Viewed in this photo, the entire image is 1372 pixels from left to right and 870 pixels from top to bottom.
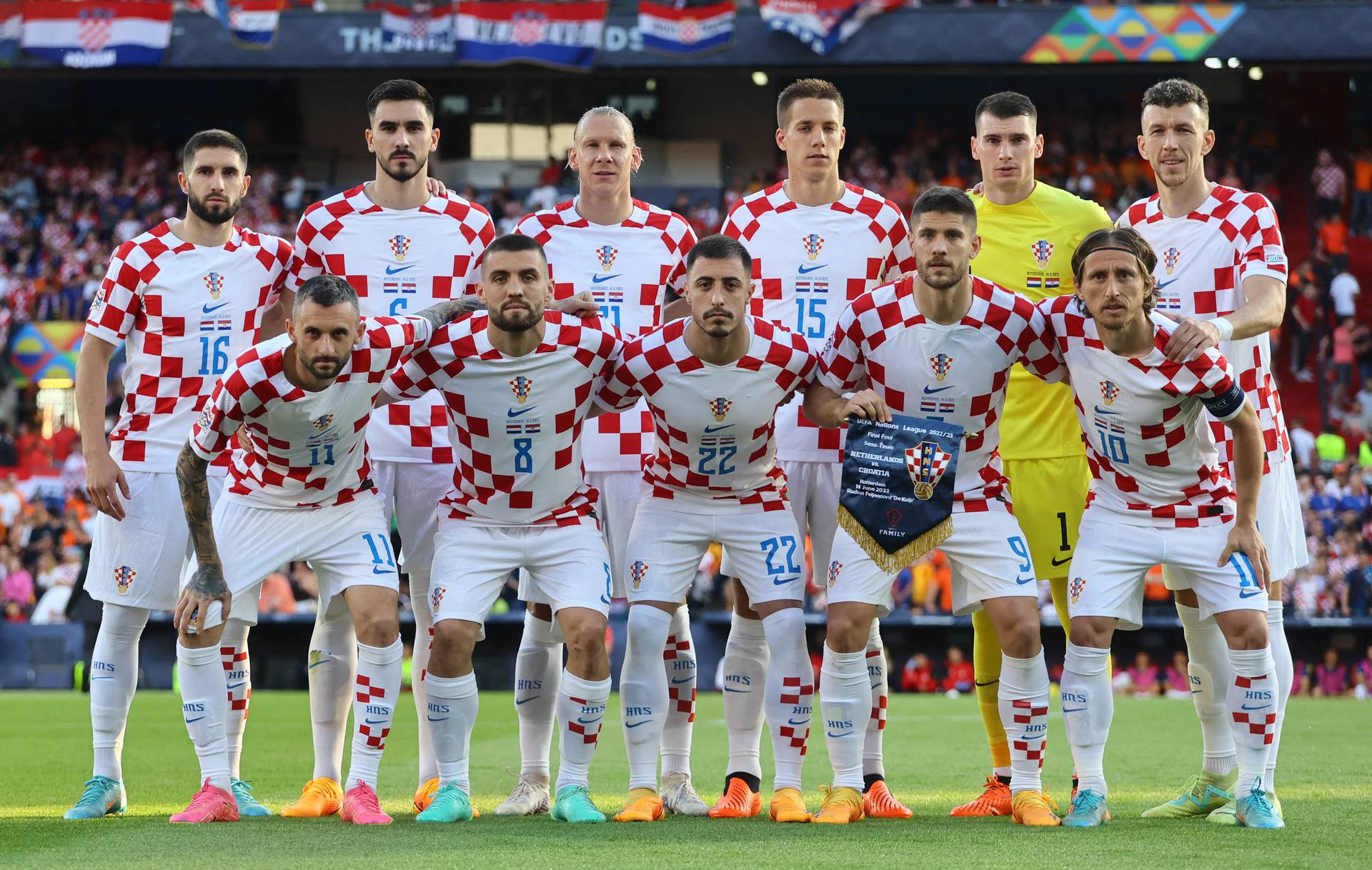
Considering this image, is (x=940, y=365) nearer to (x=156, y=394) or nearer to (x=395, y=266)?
(x=395, y=266)

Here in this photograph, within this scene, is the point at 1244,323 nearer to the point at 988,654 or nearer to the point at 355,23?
the point at 988,654

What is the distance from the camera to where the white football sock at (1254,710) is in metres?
6.19

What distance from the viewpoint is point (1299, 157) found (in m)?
27.2

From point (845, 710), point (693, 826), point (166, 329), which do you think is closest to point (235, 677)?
point (166, 329)

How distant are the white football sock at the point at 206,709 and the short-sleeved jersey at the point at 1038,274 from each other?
140 inches

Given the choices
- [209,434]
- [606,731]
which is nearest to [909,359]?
[209,434]

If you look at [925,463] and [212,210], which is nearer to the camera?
[925,463]

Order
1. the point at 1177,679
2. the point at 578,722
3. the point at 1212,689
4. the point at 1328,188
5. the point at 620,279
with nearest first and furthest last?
1. the point at 578,722
2. the point at 1212,689
3. the point at 620,279
4. the point at 1177,679
5. the point at 1328,188

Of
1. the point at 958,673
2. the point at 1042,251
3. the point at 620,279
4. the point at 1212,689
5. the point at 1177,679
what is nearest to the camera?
the point at 1212,689

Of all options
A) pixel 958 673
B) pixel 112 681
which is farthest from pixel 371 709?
pixel 958 673

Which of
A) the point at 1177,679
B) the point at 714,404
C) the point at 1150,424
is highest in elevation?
the point at 714,404

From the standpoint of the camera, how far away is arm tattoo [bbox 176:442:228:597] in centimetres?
629

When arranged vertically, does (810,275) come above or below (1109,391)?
above

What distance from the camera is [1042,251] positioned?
7105mm
